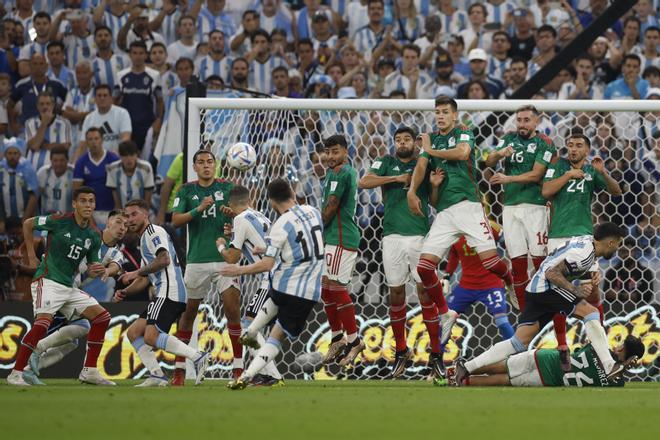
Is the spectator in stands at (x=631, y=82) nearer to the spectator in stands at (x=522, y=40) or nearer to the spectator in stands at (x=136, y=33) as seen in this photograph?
the spectator in stands at (x=522, y=40)

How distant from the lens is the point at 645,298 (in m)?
14.4

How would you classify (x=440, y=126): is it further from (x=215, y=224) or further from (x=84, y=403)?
(x=84, y=403)

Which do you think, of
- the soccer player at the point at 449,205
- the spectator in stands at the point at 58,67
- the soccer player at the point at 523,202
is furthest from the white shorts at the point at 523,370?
the spectator in stands at the point at 58,67

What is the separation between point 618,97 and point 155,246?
811 cm

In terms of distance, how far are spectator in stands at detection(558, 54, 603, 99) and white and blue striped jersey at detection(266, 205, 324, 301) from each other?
305 inches

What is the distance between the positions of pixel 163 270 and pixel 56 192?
5.51 meters

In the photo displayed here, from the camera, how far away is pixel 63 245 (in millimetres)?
12430

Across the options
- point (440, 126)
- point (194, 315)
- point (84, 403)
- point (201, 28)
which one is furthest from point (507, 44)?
A: point (84, 403)

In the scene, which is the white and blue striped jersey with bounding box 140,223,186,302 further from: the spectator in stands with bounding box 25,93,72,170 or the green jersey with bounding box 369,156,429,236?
the spectator in stands with bounding box 25,93,72,170

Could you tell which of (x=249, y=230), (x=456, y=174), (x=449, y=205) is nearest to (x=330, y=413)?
(x=249, y=230)

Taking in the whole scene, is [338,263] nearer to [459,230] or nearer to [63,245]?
[459,230]

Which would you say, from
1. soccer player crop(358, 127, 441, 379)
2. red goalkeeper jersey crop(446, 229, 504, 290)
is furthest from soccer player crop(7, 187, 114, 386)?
red goalkeeper jersey crop(446, 229, 504, 290)

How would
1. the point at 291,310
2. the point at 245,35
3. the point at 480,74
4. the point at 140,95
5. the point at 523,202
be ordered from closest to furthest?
the point at 291,310, the point at 523,202, the point at 480,74, the point at 140,95, the point at 245,35

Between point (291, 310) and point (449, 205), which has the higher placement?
point (449, 205)
